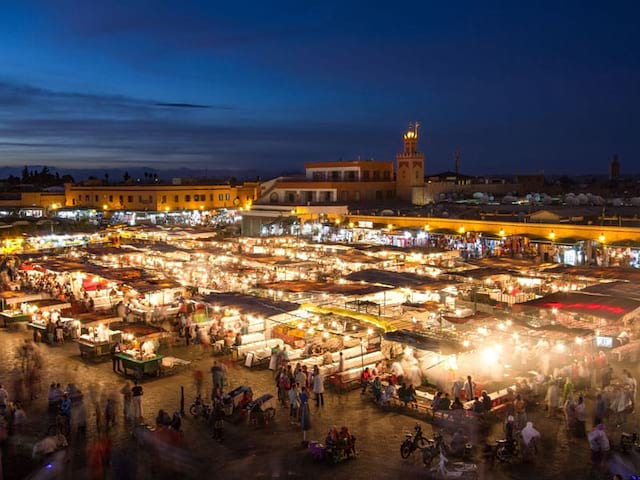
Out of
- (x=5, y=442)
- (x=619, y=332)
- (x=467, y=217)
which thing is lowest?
(x=5, y=442)

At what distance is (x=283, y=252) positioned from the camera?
24.2 meters

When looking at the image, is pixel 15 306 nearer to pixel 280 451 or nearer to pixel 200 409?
pixel 200 409

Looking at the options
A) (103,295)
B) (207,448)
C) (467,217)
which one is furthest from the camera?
(467,217)

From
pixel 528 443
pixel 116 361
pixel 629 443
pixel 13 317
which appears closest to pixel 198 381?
pixel 116 361

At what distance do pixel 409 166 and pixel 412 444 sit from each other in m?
33.6

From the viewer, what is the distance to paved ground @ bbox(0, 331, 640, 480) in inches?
344

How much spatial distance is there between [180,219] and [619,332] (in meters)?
38.2

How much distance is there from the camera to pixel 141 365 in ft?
41.9

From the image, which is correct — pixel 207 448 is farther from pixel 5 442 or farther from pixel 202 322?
pixel 202 322

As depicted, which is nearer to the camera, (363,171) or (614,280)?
(614,280)

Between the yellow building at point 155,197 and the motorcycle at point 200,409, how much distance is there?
134 feet

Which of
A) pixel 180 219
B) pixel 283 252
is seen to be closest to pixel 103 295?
pixel 283 252

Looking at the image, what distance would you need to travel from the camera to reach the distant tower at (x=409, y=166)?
41.5 meters

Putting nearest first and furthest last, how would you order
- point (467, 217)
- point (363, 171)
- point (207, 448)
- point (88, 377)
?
point (207, 448) → point (88, 377) → point (467, 217) → point (363, 171)
